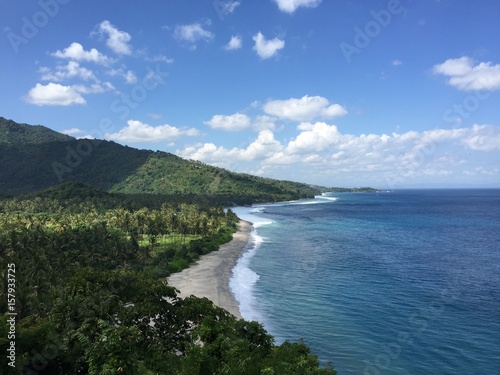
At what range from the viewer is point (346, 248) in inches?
4520

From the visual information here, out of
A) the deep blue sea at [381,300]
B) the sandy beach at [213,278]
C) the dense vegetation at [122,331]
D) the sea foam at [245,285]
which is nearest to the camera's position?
the dense vegetation at [122,331]

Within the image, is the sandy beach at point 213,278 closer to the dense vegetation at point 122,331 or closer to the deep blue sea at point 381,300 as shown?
the deep blue sea at point 381,300

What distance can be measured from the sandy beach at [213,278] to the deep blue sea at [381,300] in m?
2.19

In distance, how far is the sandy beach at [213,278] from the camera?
2435 inches

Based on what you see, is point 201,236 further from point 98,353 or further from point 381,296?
point 98,353

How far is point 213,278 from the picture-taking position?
75875 mm

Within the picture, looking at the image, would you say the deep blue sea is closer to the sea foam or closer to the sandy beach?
the sea foam

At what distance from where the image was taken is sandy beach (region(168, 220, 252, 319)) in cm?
6184

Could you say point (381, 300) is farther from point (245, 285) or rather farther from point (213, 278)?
point (213, 278)

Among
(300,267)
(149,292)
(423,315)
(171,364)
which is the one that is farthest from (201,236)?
(171,364)

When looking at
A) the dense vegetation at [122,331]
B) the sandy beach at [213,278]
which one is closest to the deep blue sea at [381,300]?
the sandy beach at [213,278]

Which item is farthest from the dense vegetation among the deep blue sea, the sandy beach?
the sandy beach

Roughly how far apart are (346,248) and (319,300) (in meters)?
53.9

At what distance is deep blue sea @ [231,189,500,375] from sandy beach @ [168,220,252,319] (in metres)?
2.19
